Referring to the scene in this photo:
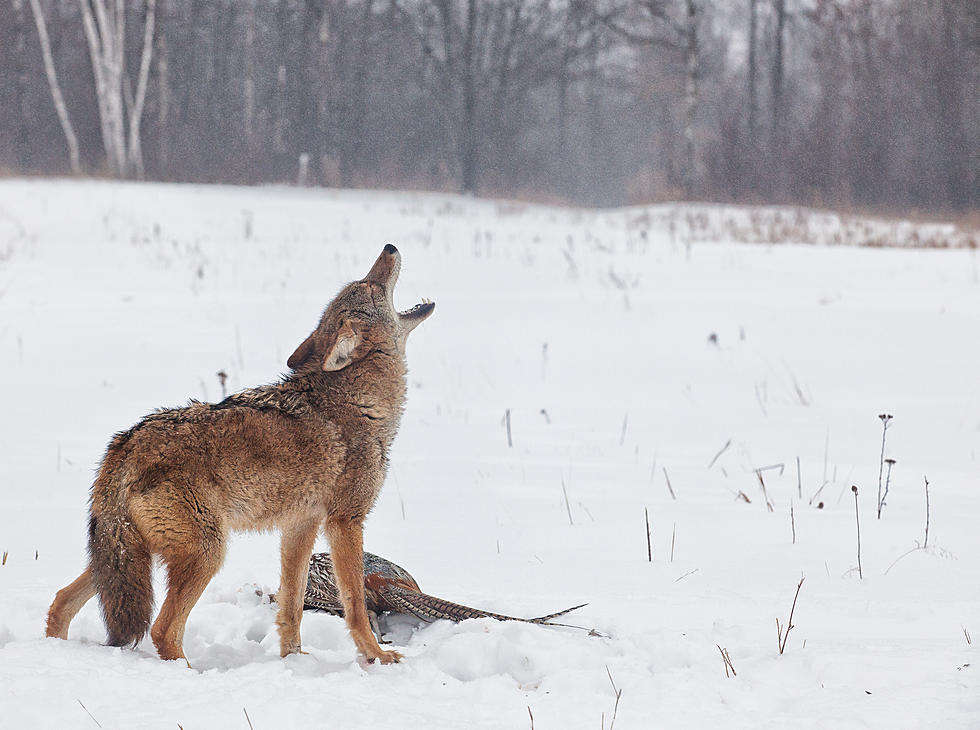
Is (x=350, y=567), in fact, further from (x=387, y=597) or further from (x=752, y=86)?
(x=752, y=86)

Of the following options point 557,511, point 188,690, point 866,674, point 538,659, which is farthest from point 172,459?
point 557,511

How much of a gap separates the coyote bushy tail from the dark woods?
29.4 meters

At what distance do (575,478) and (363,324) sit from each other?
2.73 meters

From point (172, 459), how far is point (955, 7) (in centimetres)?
3437

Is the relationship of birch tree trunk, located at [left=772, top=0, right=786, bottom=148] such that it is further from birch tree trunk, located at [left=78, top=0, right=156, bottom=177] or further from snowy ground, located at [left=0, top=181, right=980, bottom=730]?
birch tree trunk, located at [left=78, top=0, right=156, bottom=177]

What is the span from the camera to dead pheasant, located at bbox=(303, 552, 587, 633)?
3328 millimetres

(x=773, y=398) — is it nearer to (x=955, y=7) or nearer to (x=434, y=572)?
(x=434, y=572)

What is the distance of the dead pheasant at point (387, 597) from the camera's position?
3328 millimetres

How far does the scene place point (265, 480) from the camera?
2957 mm

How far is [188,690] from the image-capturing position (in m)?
2.53

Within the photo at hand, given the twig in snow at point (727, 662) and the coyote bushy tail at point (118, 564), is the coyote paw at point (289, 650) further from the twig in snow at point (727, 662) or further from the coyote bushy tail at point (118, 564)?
the twig in snow at point (727, 662)

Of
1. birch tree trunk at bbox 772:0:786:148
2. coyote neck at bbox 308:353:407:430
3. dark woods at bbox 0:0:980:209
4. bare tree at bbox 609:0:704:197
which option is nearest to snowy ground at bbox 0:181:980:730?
coyote neck at bbox 308:353:407:430

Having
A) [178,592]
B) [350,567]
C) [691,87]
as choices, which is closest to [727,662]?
[350,567]

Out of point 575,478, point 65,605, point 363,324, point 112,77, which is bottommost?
point 575,478
